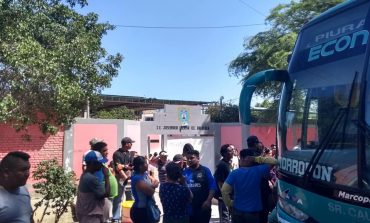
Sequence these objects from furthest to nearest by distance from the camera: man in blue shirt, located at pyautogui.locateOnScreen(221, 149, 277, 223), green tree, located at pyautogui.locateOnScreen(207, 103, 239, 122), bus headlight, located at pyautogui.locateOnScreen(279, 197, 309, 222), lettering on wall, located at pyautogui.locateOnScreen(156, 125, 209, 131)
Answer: green tree, located at pyautogui.locateOnScreen(207, 103, 239, 122)
lettering on wall, located at pyautogui.locateOnScreen(156, 125, 209, 131)
man in blue shirt, located at pyautogui.locateOnScreen(221, 149, 277, 223)
bus headlight, located at pyautogui.locateOnScreen(279, 197, 309, 222)

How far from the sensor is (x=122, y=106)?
3144 cm

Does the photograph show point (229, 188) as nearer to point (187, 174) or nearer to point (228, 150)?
point (187, 174)

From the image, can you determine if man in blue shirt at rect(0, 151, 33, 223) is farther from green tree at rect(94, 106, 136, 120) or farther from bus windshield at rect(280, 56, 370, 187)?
green tree at rect(94, 106, 136, 120)

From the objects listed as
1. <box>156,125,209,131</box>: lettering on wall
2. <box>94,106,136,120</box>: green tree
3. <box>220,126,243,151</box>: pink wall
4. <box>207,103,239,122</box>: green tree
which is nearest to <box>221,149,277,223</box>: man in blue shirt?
<box>156,125,209,131</box>: lettering on wall

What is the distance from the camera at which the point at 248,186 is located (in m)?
5.52

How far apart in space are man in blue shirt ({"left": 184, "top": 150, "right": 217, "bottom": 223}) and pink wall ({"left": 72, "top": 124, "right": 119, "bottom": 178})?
10095mm

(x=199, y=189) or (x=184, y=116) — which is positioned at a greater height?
(x=184, y=116)

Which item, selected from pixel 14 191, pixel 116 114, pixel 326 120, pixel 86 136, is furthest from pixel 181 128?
pixel 326 120

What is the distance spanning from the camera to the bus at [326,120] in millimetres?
3113

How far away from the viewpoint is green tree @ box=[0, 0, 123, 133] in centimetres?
1044

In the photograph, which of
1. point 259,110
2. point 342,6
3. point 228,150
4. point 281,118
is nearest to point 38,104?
point 228,150

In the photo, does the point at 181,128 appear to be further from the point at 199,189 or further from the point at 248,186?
the point at 248,186

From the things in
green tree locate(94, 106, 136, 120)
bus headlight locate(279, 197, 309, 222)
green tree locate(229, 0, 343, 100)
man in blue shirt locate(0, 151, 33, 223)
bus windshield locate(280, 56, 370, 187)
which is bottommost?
bus headlight locate(279, 197, 309, 222)

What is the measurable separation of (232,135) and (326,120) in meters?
18.9
